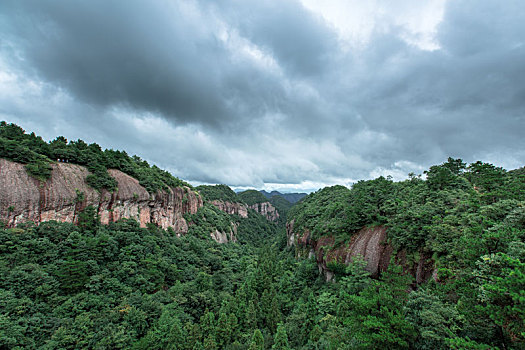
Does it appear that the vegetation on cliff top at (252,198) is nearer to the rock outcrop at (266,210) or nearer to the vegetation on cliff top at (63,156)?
the rock outcrop at (266,210)

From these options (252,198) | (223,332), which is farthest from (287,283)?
(252,198)

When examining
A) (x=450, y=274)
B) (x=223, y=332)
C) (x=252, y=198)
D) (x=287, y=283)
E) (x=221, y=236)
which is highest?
(x=252, y=198)

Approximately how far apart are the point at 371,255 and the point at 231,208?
347 feet

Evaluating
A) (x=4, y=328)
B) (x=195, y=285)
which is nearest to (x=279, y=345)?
(x=195, y=285)

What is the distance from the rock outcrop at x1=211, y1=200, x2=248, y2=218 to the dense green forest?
73200 mm

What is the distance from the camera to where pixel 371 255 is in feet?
67.9

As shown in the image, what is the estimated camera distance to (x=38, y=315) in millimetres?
19188

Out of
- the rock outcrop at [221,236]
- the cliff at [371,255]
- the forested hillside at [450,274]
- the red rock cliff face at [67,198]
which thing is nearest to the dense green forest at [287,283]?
the forested hillside at [450,274]

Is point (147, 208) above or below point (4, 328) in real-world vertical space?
above

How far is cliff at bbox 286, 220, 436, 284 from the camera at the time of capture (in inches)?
617

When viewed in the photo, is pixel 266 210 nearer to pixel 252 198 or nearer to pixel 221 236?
pixel 252 198

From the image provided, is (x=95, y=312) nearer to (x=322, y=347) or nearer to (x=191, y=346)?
(x=191, y=346)

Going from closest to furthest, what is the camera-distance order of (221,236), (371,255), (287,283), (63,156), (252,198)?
(371,255)
(63,156)
(287,283)
(221,236)
(252,198)

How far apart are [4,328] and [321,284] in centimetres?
3458
